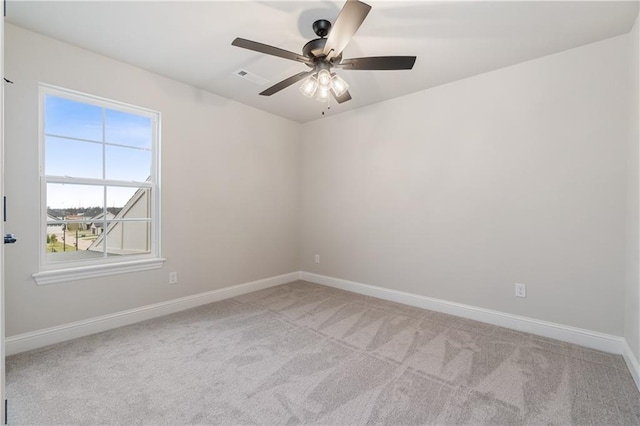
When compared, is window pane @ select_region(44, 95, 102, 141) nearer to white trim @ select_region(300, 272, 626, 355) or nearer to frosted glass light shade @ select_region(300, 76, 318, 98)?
frosted glass light shade @ select_region(300, 76, 318, 98)

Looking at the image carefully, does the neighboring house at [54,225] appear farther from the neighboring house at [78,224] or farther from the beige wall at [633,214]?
the beige wall at [633,214]

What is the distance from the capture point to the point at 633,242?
81.2 inches

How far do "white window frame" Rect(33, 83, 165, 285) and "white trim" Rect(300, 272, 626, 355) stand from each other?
7.89ft

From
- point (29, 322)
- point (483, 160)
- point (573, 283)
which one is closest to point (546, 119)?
point (483, 160)

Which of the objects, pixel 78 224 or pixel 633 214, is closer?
pixel 633 214

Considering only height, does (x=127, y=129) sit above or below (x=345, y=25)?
below

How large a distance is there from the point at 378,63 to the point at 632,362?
2672 mm

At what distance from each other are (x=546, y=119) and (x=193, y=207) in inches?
140

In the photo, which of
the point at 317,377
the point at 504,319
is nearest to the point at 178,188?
the point at 317,377

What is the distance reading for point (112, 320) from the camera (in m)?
2.70

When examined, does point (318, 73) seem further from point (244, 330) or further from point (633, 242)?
point (633, 242)

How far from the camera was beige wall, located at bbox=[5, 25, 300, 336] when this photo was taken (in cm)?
226

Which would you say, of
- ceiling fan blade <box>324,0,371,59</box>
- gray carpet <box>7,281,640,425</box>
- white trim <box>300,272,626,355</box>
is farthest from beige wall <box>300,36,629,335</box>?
ceiling fan blade <box>324,0,371,59</box>

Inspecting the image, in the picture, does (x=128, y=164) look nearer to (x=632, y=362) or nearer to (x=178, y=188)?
(x=178, y=188)
